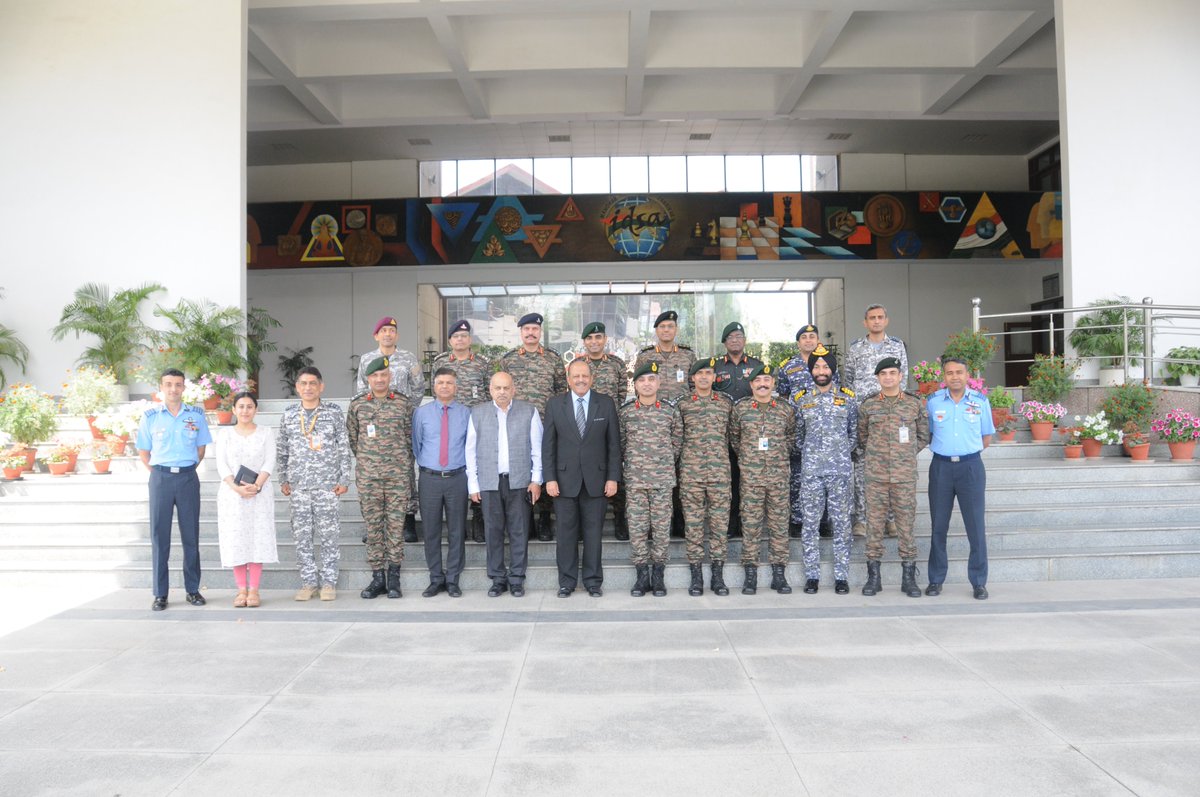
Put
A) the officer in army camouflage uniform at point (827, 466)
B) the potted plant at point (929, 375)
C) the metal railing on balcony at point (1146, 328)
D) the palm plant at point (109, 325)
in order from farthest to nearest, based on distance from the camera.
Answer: the palm plant at point (109, 325) → the metal railing on balcony at point (1146, 328) → the potted plant at point (929, 375) → the officer in army camouflage uniform at point (827, 466)

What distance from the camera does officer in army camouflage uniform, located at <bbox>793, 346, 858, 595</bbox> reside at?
5785 mm

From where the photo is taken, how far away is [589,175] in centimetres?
1777

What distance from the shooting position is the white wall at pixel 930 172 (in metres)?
17.7

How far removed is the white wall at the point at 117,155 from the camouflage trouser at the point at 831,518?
7451 millimetres

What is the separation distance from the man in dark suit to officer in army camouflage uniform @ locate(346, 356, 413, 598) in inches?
38.9

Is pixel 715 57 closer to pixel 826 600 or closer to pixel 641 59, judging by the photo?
pixel 641 59

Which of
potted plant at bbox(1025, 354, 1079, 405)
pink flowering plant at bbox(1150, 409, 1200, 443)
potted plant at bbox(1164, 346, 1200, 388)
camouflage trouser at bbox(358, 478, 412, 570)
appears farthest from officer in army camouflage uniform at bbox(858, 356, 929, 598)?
potted plant at bbox(1164, 346, 1200, 388)

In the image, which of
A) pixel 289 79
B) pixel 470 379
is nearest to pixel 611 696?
pixel 470 379

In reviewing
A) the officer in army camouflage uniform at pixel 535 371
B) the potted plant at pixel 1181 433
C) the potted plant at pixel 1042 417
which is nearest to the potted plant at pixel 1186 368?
the potted plant at pixel 1181 433

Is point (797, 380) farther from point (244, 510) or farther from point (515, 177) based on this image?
point (515, 177)

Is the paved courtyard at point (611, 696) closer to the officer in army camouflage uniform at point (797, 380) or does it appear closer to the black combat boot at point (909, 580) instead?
the black combat boot at point (909, 580)

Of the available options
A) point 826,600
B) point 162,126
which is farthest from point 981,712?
point 162,126

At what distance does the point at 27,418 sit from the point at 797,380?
24.2ft

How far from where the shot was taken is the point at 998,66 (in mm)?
12531
